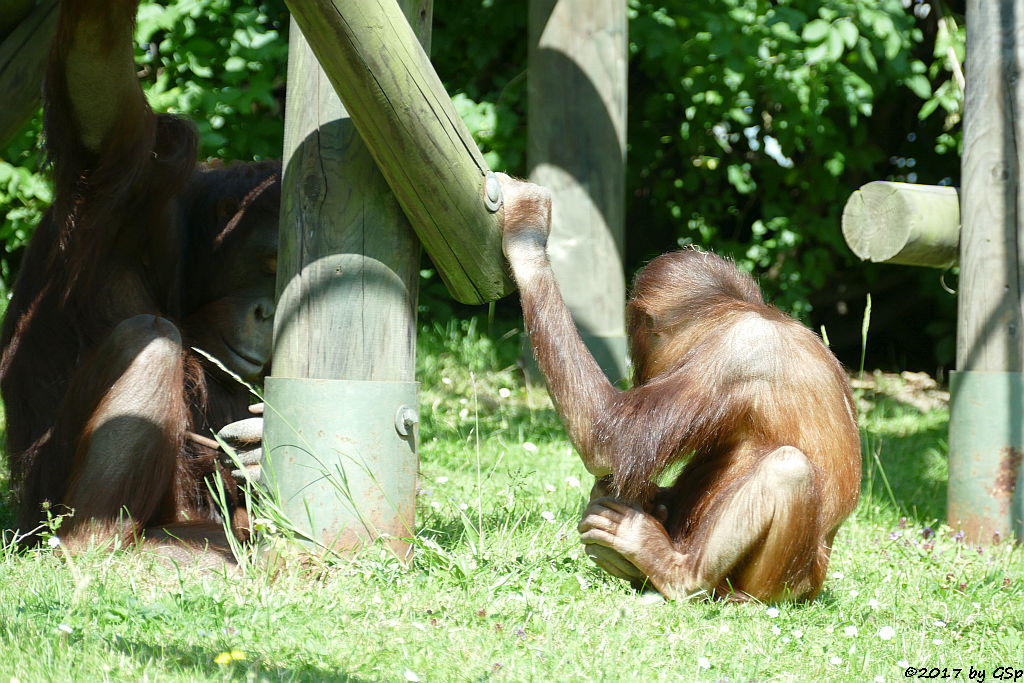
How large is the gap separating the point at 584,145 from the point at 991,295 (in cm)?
237

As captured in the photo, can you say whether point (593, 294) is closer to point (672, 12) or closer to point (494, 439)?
point (494, 439)

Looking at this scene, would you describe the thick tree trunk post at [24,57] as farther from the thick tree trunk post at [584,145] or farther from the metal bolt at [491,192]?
the thick tree trunk post at [584,145]

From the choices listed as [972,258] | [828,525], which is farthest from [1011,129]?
[828,525]

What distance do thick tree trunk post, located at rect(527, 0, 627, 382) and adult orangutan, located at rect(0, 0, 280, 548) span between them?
95.2 inches

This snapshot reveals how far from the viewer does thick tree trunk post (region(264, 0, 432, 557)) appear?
2600 mm

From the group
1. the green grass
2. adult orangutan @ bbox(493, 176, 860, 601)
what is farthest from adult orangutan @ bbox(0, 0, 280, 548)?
adult orangutan @ bbox(493, 176, 860, 601)

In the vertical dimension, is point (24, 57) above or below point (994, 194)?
above

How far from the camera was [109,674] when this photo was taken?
1.89m

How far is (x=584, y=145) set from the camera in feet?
18.6

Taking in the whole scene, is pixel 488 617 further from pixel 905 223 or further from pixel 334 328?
pixel 905 223

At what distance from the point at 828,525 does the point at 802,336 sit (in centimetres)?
53

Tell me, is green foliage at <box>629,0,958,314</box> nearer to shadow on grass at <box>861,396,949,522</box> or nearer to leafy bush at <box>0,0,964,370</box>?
leafy bush at <box>0,0,964,370</box>

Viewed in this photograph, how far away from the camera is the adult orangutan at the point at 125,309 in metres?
2.88

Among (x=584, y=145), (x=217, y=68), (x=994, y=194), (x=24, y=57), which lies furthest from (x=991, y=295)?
(x=217, y=68)
